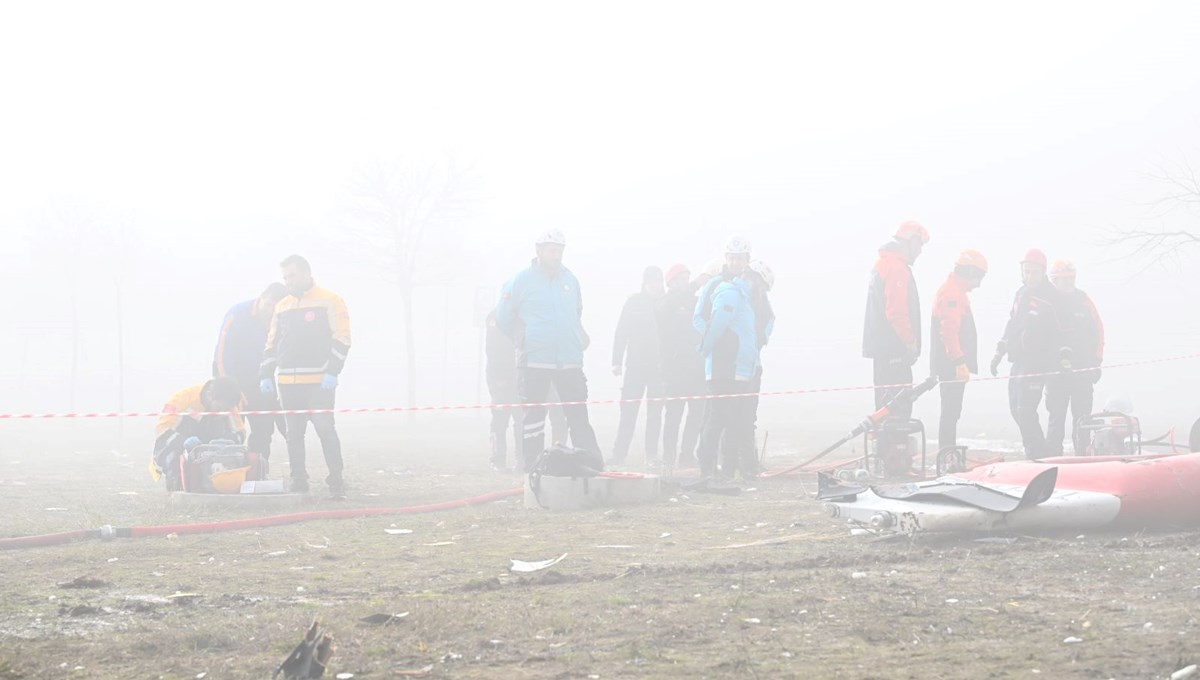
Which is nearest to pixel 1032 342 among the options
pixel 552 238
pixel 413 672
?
pixel 552 238

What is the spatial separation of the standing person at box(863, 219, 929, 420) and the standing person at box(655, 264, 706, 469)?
280 centimetres

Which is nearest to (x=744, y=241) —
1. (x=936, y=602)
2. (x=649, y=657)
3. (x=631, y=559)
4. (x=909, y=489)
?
(x=909, y=489)

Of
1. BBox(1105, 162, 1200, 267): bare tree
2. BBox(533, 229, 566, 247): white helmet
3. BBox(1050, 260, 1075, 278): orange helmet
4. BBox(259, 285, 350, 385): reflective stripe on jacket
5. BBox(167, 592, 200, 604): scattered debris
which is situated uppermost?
BBox(1105, 162, 1200, 267): bare tree

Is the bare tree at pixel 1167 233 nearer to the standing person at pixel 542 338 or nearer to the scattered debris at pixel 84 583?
the standing person at pixel 542 338

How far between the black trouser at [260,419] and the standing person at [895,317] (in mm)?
5407

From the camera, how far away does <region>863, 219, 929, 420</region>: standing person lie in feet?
39.3

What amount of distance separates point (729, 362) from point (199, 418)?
4513 mm

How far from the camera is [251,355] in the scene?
12.1m

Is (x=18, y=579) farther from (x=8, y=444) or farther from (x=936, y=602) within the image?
(x=8, y=444)

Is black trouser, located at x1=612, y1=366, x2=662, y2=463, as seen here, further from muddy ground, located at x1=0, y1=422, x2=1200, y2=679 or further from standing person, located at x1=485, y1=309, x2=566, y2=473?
muddy ground, located at x1=0, y1=422, x2=1200, y2=679

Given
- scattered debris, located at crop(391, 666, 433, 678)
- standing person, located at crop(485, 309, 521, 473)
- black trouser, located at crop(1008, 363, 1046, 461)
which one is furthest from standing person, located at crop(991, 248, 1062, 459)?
scattered debris, located at crop(391, 666, 433, 678)

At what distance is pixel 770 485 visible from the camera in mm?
11062

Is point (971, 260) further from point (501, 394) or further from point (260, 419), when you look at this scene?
point (260, 419)

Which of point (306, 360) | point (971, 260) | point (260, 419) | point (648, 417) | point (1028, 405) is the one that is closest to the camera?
point (306, 360)
